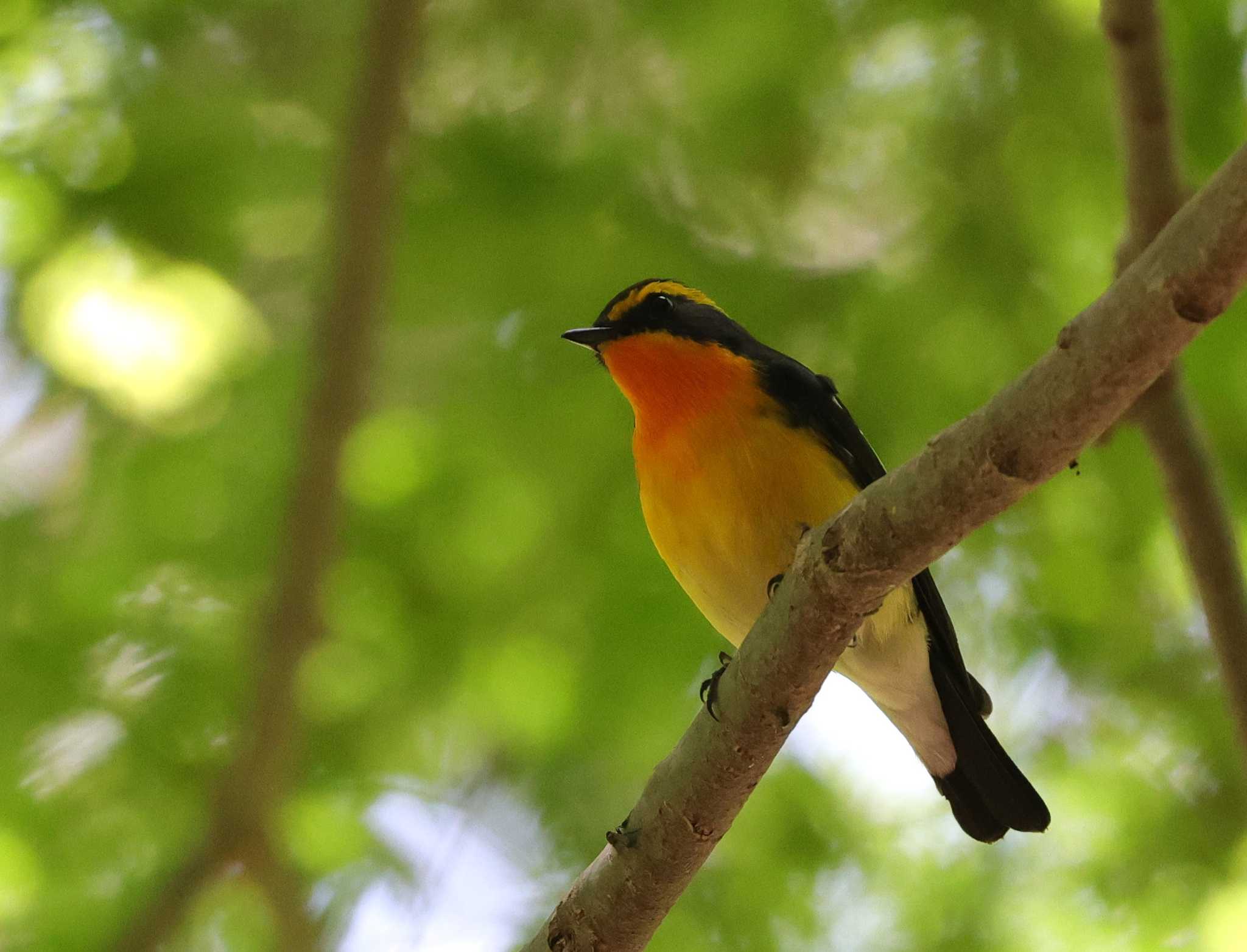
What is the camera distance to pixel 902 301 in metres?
4.91

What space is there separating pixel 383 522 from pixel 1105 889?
3.14m

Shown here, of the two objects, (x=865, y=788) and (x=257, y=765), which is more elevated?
(x=865, y=788)

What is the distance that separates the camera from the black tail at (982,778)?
4.13 m

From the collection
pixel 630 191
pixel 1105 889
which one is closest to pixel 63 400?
pixel 630 191

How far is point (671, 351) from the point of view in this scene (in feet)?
13.5

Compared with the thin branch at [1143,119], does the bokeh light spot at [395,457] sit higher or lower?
lower

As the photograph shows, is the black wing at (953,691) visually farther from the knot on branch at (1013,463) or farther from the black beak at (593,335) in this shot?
the knot on branch at (1013,463)

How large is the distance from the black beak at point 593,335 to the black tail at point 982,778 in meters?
1.47

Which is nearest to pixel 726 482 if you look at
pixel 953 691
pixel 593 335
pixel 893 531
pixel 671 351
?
pixel 671 351

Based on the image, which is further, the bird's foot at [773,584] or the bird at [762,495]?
the bird at [762,495]

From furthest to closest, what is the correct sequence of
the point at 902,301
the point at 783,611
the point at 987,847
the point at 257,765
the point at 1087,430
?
the point at 987,847 → the point at 902,301 → the point at 257,765 → the point at 783,611 → the point at 1087,430

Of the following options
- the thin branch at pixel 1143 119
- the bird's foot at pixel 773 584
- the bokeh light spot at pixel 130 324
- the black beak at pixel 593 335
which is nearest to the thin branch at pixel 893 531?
the bird's foot at pixel 773 584

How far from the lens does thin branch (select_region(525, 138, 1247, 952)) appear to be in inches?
74.6

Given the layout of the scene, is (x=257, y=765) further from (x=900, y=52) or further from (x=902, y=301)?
(x=900, y=52)
